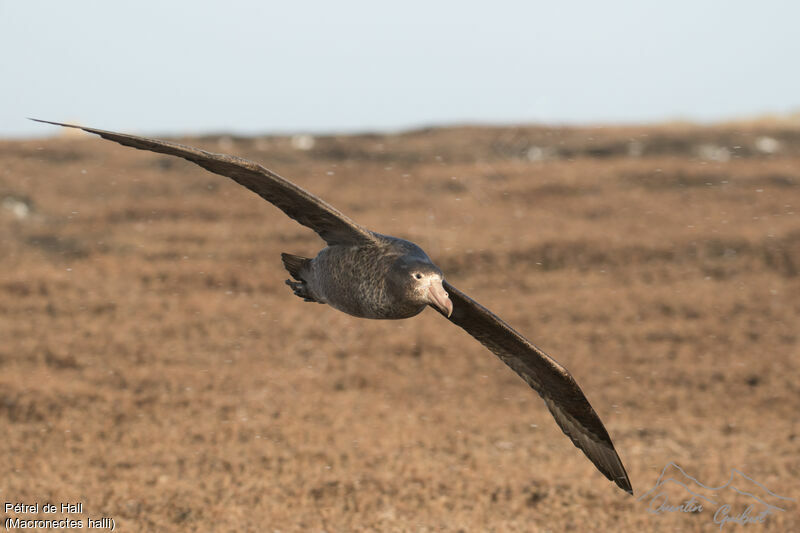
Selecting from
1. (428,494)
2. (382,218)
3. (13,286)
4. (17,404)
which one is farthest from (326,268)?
(382,218)

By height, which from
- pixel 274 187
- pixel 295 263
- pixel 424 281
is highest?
pixel 274 187

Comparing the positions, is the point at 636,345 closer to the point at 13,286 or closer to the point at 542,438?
the point at 542,438

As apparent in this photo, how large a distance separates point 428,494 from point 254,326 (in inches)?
279

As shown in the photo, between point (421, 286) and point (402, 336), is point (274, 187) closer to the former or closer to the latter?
point (421, 286)

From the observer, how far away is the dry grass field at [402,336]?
8.83 meters

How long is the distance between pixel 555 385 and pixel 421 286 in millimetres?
2182

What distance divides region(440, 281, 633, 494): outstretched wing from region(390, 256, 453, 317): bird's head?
3.76 feet

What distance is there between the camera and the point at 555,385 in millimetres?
6926
